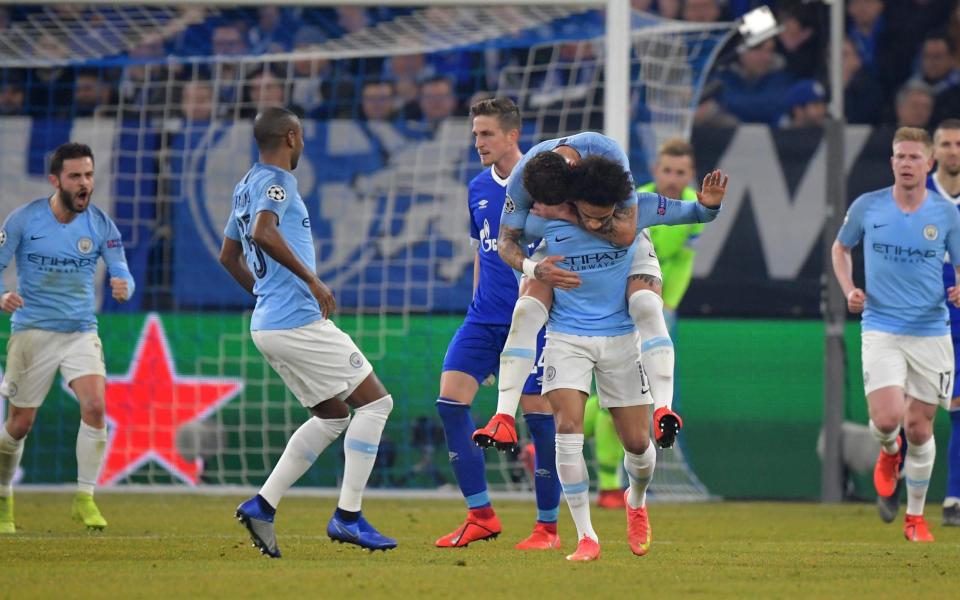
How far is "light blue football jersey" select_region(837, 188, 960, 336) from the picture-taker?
9828 millimetres

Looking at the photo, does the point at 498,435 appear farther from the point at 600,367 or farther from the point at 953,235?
the point at 953,235

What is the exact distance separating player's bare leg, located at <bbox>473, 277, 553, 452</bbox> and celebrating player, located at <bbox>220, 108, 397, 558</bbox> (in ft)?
2.12

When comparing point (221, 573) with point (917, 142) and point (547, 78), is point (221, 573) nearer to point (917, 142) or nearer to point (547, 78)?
point (917, 142)

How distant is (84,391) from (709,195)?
13.9ft

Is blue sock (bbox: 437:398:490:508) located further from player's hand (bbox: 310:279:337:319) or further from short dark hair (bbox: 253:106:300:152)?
short dark hair (bbox: 253:106:300:152)

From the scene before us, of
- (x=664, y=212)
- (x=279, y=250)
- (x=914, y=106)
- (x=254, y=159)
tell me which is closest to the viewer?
(x=279, y=250)

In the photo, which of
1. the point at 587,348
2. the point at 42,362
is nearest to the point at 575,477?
the point at 587,348

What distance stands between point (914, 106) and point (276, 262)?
839 centimetres

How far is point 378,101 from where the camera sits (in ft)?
46.7

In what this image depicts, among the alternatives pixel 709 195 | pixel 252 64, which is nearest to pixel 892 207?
pixel 709 195

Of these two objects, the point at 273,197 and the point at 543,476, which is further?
the point at 543,476

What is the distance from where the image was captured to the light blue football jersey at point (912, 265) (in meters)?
9.83

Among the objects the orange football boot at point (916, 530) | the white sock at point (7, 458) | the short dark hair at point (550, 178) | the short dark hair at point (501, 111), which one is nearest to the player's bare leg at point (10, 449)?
the white sock at point (7, 458)

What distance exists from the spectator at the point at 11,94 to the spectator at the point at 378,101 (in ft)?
9.52
